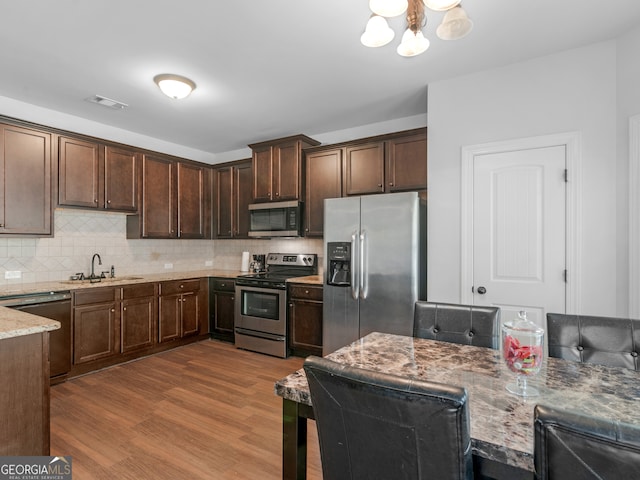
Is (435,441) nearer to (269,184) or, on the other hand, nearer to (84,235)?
(269,184)

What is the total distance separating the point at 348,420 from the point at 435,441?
220 millimetres

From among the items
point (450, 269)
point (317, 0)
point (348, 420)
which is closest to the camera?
point (348, 420)

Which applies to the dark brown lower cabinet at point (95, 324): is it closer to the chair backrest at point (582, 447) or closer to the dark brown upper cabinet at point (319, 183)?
the dark brown upper cabinet at point (319, 183)

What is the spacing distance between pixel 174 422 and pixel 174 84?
8.93 ft

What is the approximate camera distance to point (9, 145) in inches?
124

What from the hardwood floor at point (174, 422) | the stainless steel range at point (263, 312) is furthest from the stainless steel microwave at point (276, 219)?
the hardwood floor at point (174, 422)

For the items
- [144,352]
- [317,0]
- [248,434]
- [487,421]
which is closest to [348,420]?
[487,421]

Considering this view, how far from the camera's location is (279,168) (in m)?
4.41

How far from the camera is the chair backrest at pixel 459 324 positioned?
1825mm

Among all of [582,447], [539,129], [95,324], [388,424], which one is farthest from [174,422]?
[539,129]

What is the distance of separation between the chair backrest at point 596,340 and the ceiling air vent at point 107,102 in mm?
4044

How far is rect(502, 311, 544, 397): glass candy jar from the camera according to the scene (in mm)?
A: 1116

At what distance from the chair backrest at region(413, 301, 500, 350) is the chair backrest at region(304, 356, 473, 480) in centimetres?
112

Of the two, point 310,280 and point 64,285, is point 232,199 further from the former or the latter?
point 64,285
